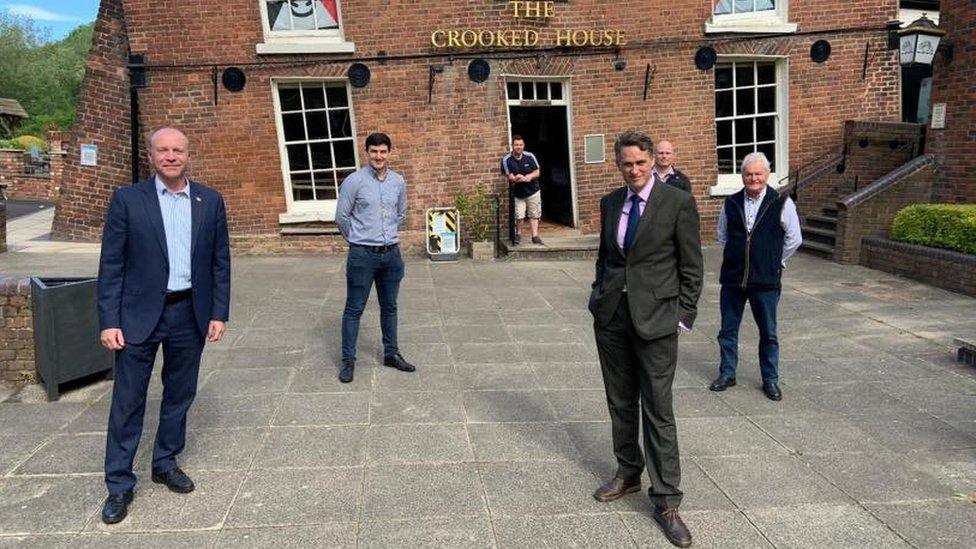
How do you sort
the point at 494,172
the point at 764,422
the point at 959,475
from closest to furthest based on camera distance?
the point at 959,475, the point at 764,422, the point at 494,172

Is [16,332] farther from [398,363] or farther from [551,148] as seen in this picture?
[551,148]

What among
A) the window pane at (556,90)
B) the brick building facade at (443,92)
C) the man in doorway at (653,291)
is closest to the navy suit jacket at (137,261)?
the man in doorway at (653,291)

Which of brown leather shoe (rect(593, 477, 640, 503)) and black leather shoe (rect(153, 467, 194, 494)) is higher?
black leather shoe (rect(153, 467, 194, 494))

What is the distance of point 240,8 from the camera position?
10.5 metres

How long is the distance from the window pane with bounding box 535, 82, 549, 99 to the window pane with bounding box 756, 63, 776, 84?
381 centimetres

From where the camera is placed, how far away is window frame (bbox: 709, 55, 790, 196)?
11.6m

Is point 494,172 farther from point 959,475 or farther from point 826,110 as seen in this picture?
point 959,475

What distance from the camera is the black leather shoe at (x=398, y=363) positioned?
5.41m

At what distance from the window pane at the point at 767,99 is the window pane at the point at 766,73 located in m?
0.14

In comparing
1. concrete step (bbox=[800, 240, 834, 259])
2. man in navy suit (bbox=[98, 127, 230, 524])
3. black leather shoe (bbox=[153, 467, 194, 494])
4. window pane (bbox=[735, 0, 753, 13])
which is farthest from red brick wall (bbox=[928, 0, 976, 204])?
black leather shoe (bbox=[153, 467, 194, 494])

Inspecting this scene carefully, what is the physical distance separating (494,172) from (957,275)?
662 centimetres

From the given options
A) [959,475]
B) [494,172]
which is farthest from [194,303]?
[494,172]

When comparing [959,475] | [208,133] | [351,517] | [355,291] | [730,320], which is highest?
[208,133]

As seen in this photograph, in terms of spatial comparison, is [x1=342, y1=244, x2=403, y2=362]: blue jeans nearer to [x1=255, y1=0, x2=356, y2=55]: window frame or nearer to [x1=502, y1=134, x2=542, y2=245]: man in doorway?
[x1=502, y1=134, x2=542, y2=245]: man in doorway
